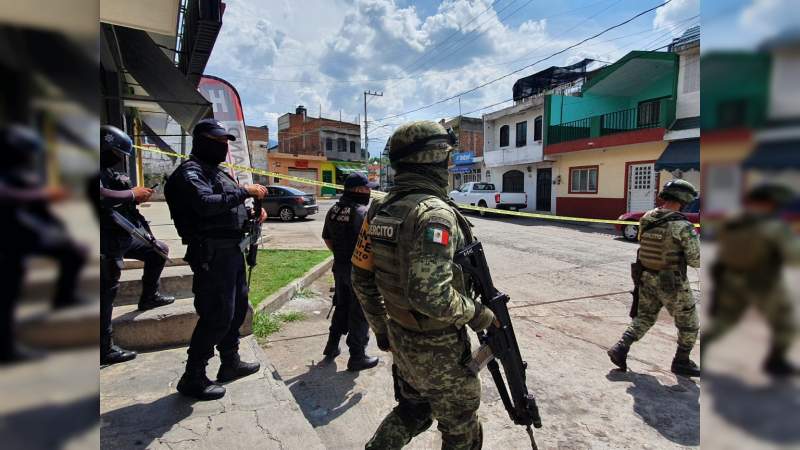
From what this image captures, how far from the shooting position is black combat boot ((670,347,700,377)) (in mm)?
3326

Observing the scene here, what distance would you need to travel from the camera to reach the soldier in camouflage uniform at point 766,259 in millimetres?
470

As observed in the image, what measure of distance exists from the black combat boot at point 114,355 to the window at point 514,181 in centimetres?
2022

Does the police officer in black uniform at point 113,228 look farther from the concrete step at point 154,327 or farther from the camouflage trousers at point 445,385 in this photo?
the camouflage trousers at point 445,385

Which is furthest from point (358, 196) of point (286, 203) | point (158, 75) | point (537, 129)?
point (537, 129)

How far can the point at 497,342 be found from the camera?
2.06 m

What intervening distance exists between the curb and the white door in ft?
40.8

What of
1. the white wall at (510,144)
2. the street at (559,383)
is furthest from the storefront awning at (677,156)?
the street at (559,383)

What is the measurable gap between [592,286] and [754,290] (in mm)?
6216

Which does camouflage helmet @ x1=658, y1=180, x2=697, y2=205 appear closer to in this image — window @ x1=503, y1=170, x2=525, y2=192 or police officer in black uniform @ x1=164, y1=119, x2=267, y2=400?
police officer in black uniform @ x1=164, y1=119, x2=267, y2=400

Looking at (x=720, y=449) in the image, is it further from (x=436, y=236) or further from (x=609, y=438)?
(x=609, y=438)


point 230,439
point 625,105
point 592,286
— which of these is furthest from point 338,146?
point 230,439

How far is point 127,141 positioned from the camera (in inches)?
109

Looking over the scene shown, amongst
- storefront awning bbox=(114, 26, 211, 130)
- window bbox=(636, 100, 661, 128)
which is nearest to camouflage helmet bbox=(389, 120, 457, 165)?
storefront awning bbox=(114, 26, 211, 130)

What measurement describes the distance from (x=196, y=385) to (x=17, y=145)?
105 inches
